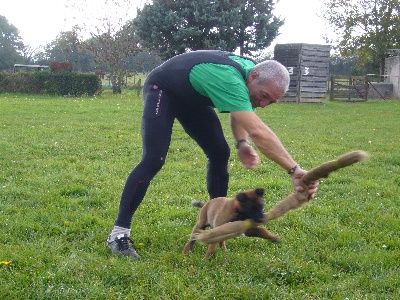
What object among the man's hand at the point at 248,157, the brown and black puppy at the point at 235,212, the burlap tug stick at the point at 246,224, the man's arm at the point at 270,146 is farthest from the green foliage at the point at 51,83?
the man's arm at the point at 270,146

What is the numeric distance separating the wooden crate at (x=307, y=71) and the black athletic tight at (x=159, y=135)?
1913cm

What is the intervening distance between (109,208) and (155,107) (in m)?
1.70

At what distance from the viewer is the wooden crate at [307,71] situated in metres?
22.7

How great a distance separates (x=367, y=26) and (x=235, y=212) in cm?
3896

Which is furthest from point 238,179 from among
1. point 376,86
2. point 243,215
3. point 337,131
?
point 376,86

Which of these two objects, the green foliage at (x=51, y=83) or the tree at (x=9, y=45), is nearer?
the green foliage at (x=51, y=83)

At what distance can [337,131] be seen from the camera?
37.8 feet

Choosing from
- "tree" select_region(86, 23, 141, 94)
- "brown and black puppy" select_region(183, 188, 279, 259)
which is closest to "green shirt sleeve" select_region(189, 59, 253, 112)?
"brown and black puppy" select_region(183, 188, 279, 259)

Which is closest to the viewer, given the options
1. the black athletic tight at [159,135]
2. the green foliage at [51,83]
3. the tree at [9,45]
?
the black athletic tight at [159,135]

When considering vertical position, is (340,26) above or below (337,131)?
above

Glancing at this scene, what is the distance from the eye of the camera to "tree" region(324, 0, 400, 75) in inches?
1476

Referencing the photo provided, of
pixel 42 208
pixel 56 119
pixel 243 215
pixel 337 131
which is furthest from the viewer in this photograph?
pixel 56 119

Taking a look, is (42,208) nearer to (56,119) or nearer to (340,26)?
(56,119)

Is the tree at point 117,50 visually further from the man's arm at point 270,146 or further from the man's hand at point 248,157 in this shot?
the man's arm at point 270,146
